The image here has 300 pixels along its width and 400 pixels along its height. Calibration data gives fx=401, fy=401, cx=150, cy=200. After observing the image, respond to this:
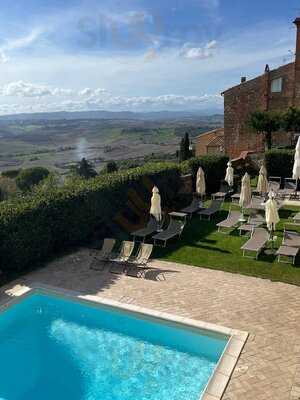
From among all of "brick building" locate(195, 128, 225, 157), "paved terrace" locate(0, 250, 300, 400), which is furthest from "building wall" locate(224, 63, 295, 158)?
"paved terrace" locate(0, 250, 300, 400)

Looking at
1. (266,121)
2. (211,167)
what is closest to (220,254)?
(211,167)

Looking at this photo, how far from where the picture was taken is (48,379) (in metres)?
8.35

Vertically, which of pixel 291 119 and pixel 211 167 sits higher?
pixel 291 119

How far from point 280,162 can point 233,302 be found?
17061 mm

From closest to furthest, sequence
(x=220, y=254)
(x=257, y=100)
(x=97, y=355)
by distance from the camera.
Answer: (x=97, y=355) → (x=220, y=254) → (x=257, y=100)

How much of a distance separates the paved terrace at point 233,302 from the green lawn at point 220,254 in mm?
493

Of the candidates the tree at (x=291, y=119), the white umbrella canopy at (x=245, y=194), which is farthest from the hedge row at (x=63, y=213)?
the tree at (x=291, y=119)

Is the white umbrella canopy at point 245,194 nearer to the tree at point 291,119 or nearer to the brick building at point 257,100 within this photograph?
the tree at point 291,119

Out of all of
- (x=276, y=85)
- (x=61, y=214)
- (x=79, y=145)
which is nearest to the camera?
(x=61, y=214)

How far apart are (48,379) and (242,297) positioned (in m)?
5.29

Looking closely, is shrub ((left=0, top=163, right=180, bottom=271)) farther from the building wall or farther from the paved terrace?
the building wall

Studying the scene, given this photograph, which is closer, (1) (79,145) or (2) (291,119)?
(2) (291,119)

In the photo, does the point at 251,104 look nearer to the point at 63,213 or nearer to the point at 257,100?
the point at 257,100

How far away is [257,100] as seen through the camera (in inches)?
1542
